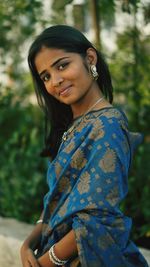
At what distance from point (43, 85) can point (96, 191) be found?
0.62 metres

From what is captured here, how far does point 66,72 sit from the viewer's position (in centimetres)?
184

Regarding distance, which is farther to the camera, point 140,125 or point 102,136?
point 140,125

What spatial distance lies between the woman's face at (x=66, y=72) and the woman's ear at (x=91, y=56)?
3 cm

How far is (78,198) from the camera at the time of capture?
5.59 ft

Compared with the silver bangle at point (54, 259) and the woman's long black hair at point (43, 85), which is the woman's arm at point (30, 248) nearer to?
the silver bangle at point (54, 259)

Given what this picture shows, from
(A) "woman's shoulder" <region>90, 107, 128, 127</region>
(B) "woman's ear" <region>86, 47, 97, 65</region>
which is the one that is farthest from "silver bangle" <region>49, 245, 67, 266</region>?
(B) "woman's ear" <region>86, 47, 97, 65</region>

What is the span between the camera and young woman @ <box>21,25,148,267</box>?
1.67 m

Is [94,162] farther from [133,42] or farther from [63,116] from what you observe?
[133,42]

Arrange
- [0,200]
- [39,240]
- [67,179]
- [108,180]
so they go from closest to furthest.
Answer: [108,180]
[67,179]
[39,240]
[0,200]

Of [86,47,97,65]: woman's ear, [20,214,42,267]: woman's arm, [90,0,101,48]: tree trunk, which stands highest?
[86,47,97,65]: woman's ear

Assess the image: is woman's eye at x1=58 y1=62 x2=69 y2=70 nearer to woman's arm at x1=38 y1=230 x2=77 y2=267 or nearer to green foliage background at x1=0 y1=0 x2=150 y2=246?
woman's arm at x1=38 y1=230 x2=77 y2=267

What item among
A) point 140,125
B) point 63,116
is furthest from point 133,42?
point 63,116

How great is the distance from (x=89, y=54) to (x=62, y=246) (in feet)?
2.43

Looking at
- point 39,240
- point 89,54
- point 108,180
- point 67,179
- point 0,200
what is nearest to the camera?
point 108,180
